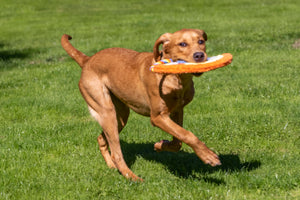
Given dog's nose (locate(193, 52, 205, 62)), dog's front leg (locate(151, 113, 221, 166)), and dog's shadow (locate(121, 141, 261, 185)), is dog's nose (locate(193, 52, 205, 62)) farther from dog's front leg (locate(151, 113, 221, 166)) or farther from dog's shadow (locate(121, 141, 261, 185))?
dog's shadow (locate(121, 141, 261, 185))

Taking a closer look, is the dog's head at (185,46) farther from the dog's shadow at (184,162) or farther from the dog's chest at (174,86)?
the dog's shadow at (184,162)

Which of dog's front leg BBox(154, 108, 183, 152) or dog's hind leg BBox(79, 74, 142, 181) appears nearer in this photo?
dog's front leg BBox(154, 108, 183, 152)

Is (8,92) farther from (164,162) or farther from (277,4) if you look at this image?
(277,4)

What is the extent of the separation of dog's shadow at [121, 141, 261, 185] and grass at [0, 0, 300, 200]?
14 mm

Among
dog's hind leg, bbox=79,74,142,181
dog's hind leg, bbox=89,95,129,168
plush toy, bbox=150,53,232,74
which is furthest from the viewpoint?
dog's hind leg, bbox=89,95,129,168

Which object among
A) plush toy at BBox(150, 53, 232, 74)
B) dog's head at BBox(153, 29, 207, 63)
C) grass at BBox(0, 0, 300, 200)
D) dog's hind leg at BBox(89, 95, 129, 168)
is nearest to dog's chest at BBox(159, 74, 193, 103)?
dog's head at BBox(153, 29, 207, 63)

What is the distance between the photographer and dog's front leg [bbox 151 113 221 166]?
16.3 ft

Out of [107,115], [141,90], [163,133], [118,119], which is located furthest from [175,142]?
[163,133]

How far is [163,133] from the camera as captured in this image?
7516mm

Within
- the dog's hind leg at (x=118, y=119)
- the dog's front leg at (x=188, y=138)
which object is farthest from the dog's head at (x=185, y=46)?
the dog's hind leg at (x=118, y=119)

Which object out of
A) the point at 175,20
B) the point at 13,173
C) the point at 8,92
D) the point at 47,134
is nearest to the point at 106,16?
the point at 175,20

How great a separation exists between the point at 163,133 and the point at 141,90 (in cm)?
171

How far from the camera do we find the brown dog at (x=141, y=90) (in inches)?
213

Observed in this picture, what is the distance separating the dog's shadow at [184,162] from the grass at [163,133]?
0.5 inches
